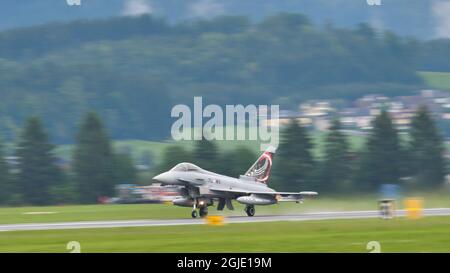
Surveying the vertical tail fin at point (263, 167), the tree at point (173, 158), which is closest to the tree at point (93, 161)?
the tree at point (173, 158)

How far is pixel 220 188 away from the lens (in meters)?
41.1

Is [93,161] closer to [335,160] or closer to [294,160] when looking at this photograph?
[294,160]

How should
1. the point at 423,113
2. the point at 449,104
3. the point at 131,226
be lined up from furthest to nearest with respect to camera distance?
the point at 449,104 < the point at 423,113 < the point at 131,226

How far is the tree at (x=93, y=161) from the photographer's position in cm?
7262

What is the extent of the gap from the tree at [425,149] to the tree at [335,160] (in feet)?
17.0

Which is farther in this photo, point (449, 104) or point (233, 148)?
point (449, 104)

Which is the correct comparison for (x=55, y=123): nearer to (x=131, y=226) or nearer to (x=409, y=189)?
(x=409, y=189)

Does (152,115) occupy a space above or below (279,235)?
above

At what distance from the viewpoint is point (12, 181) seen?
245ft

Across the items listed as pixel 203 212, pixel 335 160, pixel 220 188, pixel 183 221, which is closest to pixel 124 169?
pixel 335 160

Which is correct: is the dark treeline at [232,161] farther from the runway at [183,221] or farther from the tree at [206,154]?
the runway at [183,221]

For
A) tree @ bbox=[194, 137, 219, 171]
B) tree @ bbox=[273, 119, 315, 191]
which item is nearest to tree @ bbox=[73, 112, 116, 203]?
tree @ bbox=[194, 137, 219, 171]
